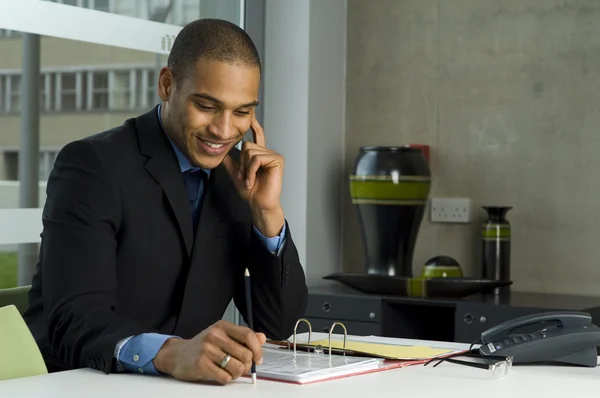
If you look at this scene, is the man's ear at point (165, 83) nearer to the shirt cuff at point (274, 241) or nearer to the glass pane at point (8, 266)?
the shirt cuff at point (274, 241)

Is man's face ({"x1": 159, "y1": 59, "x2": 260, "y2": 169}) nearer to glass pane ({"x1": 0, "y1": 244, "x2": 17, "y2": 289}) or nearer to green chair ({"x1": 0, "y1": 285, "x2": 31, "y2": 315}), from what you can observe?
green chair ({"x1": 0, "y1": 285, "x2": 31, "y2": 315})

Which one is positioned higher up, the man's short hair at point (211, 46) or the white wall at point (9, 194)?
the man's short hair at point (211, 46)

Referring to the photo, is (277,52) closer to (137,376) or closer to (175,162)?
(175,162)

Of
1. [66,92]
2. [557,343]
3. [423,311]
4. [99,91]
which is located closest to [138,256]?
[557,343]

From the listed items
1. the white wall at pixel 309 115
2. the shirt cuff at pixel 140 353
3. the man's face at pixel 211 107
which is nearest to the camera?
the shirt cuff at pixel 140 353

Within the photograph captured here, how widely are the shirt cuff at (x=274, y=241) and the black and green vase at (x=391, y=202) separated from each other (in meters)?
1.79

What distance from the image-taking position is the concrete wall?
3.88m

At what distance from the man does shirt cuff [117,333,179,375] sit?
0.24ft

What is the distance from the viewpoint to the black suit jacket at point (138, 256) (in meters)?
1.81

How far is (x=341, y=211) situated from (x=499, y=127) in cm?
83

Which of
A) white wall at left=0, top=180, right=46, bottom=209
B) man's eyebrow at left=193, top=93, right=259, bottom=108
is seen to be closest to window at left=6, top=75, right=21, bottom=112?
white wall at left=0, top=180, right=46, bottom=209

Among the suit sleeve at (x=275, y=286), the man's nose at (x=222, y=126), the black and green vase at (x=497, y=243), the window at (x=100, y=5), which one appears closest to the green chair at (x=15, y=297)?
the suit sleeve at (x=275, y=286)

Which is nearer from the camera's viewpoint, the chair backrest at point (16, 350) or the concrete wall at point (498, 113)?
the chair backrest at point (16, 350)

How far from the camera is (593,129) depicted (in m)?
3.85
